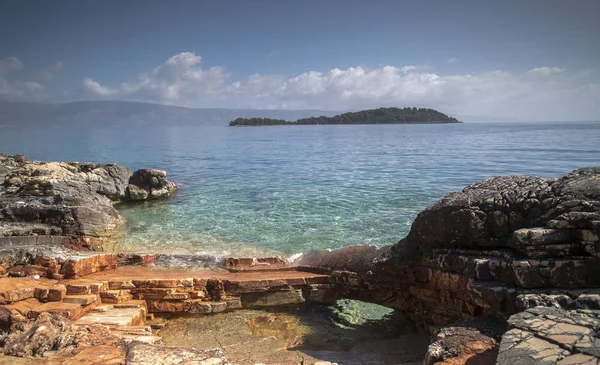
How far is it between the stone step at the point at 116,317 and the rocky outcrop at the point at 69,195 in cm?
657

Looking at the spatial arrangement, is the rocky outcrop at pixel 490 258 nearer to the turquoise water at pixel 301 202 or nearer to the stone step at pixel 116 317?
the stone step at pixel 116 317

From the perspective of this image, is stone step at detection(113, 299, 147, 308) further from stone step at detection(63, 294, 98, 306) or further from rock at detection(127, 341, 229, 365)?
rock at detection(127, 341, 229, 365)

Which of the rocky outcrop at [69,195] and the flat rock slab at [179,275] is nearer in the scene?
the flat rock slab at [179,275]

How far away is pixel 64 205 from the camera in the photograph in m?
15.6

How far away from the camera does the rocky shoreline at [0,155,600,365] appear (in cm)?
573

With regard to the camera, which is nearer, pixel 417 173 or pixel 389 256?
pixel 389 256

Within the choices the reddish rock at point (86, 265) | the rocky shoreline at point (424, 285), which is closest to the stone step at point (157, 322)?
the rocky shoreline at point (424, 285)

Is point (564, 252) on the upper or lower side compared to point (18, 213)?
upper

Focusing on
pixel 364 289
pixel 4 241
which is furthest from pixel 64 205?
pixel 364 289

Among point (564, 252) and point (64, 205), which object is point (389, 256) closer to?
point (564, 252)

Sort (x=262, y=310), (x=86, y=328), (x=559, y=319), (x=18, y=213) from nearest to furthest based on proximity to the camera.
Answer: (x=559, y=319)
(x=86, y=328)
(x=262, y=310)
(x=18, y=213)

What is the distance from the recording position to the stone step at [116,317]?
771 cm

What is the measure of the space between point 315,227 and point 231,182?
13703mm

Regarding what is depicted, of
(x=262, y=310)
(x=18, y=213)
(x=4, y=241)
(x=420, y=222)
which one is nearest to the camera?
(x=420, y=222)
